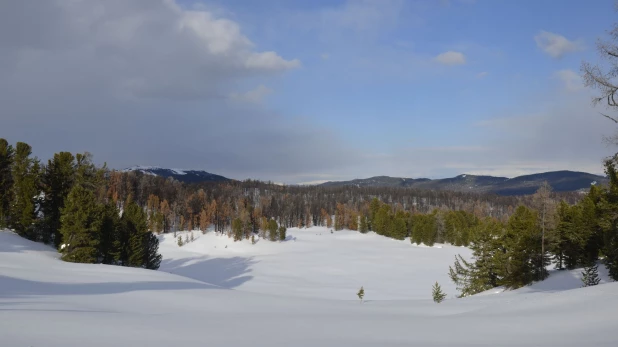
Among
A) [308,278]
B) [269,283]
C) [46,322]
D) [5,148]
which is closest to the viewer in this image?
[46,322]

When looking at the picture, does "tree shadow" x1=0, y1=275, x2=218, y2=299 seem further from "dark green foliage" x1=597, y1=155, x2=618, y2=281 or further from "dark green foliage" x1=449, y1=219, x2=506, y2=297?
"dark green foliage" x1=597, y1=155, x2=618, y2=281

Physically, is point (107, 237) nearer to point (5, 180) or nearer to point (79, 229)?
point (79, 229)

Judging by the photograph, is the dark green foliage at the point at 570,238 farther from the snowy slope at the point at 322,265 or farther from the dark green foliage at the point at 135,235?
the dark green foliage at the point at 135,235

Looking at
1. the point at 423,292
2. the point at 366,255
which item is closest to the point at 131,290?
the point at 423,292

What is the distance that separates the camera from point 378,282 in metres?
46.0

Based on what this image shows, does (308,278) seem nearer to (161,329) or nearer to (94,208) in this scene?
(94,208)

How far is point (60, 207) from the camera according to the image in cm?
2977

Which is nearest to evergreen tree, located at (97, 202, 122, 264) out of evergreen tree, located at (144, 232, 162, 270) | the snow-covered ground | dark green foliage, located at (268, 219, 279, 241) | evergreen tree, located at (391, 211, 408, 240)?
evergreen tree, located at (144, 232, 162, 270)

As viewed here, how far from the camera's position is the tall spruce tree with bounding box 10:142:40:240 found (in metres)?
31.2

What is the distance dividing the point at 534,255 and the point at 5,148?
44.7 meters

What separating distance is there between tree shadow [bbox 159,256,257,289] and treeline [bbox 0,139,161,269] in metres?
12.2

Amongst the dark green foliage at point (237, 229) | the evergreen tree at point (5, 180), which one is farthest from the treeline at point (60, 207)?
the dark green foliage at point (237, 229)

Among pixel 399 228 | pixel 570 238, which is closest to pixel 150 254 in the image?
pixel 570 238

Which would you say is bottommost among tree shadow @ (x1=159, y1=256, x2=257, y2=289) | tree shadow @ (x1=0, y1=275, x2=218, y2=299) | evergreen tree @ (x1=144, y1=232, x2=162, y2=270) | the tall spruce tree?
tree shadow @ (x1=159, y1=256, x2=257, y2=289)
